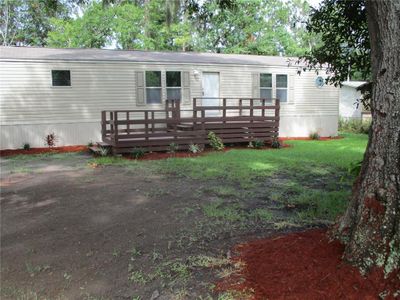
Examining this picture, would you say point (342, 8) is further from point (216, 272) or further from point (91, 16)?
point (91, 16)

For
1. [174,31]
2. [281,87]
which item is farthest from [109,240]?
[174,31]

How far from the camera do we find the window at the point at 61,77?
506 inches

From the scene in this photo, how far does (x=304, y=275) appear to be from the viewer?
9.50 feet

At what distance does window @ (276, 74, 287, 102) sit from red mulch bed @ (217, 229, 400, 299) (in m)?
13.1

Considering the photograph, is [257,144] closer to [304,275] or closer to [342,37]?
[342,37]

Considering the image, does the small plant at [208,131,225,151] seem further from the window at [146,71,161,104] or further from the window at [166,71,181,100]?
the window at [146,71,161,104]

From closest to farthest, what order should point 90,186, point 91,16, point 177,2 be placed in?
point 90,186
point 177,2
point 91,16

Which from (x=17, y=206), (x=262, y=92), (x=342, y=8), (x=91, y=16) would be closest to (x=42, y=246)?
(x=17, y=206)

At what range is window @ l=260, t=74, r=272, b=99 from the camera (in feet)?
52.1

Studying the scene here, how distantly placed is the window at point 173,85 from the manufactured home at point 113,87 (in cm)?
4

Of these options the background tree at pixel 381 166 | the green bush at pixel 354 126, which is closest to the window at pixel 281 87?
the green bush at pixel 354 126

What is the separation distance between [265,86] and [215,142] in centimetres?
513

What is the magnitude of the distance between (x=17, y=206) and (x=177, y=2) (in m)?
7.36

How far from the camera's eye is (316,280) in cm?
280
